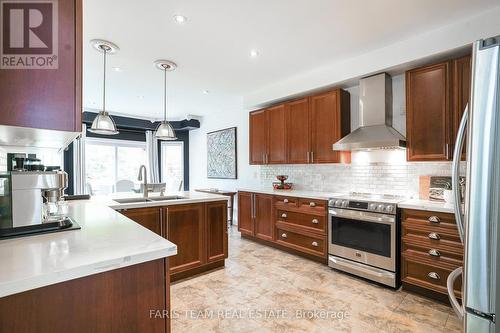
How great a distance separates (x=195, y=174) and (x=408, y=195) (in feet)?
17.5

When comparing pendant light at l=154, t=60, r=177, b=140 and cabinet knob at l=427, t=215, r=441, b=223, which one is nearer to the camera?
cabinet knob at l=427, t=215, r=441, b=223

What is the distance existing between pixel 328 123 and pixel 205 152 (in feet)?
12.6

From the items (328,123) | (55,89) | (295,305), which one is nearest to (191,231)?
(295,305)

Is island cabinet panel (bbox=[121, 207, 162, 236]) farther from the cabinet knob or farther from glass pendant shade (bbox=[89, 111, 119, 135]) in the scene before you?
the cabinet knob

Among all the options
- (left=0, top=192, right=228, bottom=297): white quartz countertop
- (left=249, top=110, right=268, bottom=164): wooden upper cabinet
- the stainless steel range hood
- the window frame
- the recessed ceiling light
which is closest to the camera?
(left=0, top=192, right=228, bottom=297): white quartz countertop

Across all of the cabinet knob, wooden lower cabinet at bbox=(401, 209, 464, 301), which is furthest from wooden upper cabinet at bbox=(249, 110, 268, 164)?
the cabinet knob

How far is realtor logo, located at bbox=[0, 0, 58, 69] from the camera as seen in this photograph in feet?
3.05

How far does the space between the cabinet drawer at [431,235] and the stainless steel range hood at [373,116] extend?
940 millimetres

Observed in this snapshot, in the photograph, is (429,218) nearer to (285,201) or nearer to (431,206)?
(431,206)

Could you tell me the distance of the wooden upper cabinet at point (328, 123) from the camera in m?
3.31

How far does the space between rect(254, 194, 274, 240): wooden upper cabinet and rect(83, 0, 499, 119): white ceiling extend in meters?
1.93

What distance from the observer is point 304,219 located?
3348 mm

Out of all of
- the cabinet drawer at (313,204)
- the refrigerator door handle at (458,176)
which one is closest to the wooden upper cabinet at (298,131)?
the cabinet drawer at (313,204)

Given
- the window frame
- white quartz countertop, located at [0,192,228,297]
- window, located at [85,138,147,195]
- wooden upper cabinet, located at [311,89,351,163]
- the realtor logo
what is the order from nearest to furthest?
white quartz countertop, located at [0,192,228,297] < the realtor logo < wooden upper cabinet, located at [311,89,351,163] < window, located at [85,138,147,195] < the window frame
